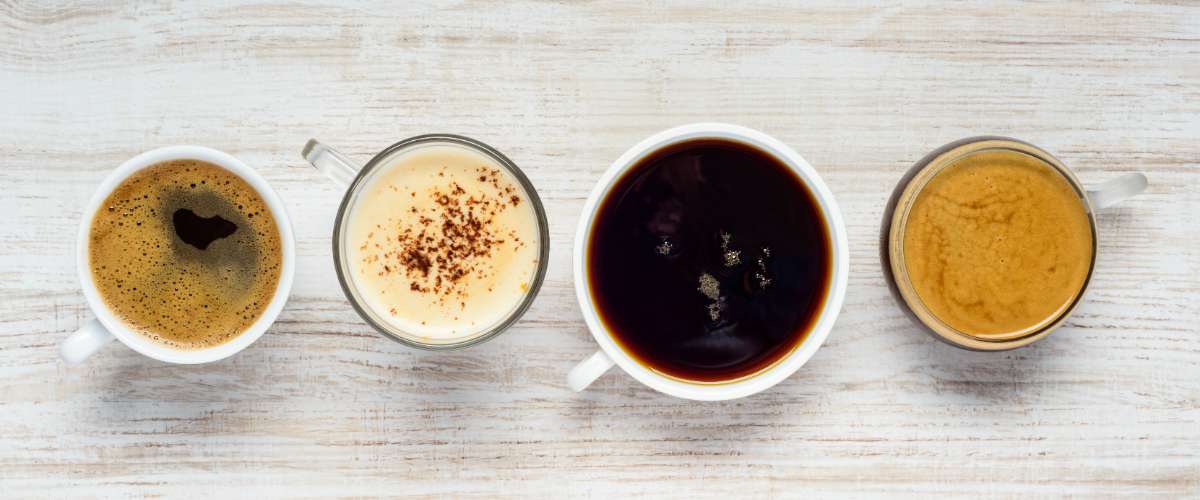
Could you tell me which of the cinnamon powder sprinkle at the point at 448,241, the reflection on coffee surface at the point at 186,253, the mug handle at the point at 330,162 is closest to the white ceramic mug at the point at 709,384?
the cinnamon powder sprinkle at the point at 448,241

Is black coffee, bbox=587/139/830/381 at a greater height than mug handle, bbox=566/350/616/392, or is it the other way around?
black coffee, bbox=587/139/830/381

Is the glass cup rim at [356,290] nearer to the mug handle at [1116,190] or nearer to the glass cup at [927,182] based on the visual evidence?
the glass cup at [927,182]

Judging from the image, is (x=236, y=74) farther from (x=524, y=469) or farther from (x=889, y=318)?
(x=889, y=318)

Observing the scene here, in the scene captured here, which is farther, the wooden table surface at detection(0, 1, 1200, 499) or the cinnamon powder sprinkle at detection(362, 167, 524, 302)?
the wooden table surface at detection(0, 1, 1200, 499)

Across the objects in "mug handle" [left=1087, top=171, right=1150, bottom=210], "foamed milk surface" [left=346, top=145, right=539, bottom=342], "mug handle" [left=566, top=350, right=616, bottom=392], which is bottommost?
"mug handle" [left=566, top=350, right=616, bottom=392]

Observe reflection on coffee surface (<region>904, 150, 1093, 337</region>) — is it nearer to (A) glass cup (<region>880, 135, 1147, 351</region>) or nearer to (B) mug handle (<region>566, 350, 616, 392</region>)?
(A) glass cup (<region>880, 135, 1147, 351</region>)

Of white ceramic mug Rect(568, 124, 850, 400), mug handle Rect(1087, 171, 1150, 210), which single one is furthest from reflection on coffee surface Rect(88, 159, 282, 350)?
mug handle Rect(1087, 171, 1150, 210)
